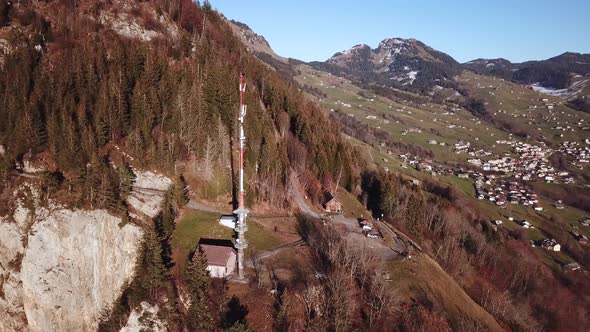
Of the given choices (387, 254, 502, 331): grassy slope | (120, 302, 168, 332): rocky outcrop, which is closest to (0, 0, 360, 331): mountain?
(120, 302, 168, 332): rocky outcrop

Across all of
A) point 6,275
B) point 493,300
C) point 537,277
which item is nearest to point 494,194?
point 537,277

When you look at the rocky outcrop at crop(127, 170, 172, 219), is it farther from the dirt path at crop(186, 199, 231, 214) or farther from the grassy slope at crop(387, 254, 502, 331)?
the grassy slope at crop(387, 254, 502, 331)

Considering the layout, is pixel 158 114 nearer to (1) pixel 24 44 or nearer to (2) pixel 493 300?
(1) pixel 24 44

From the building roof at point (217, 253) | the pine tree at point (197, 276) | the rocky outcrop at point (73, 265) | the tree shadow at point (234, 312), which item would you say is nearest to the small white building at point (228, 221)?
the building roof at point (217, 253)

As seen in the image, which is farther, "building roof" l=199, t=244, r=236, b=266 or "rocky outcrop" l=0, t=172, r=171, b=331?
"rocky outcrop" l=0, t=172, r=171, b=331

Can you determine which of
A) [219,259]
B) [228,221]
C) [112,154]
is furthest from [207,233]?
[112,154]

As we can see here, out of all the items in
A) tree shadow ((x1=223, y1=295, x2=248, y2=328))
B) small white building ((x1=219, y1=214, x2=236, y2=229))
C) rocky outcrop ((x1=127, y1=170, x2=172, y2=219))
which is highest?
rocky outcrop ((x1=127, y1=170, x2=172, y2=219))

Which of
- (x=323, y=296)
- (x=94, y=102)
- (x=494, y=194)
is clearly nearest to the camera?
(x=323, y=296)

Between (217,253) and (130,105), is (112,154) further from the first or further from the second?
(217,253)

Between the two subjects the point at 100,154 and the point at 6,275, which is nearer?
the point at 6,275
